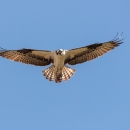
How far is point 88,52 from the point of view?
204ft

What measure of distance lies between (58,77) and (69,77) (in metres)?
0.60

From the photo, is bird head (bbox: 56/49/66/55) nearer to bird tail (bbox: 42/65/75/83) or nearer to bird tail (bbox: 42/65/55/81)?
bird tail (bbox: 42/65/75/83)

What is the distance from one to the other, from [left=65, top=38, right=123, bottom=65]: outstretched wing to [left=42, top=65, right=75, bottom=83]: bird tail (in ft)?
1.54

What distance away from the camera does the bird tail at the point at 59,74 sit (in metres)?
62.3

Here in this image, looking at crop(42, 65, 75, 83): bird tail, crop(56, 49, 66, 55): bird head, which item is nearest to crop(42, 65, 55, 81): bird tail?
crop(42, 65, 75, 83): bird tail

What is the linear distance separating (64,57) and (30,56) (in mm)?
1756

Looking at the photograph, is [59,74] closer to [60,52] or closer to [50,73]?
[50,73]

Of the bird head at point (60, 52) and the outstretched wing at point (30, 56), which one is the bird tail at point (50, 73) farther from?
the bird head at point (60, 52)

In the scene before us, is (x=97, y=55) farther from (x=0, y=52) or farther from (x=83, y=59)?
(x=0, y=52)

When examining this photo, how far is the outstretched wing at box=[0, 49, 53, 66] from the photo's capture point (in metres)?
62.0

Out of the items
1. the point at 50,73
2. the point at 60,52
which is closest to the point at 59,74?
the point at 50,73

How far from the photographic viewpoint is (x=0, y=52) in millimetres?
61938

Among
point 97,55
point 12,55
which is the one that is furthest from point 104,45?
point 12,55

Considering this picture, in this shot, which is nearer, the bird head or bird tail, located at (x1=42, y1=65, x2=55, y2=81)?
the bird head
